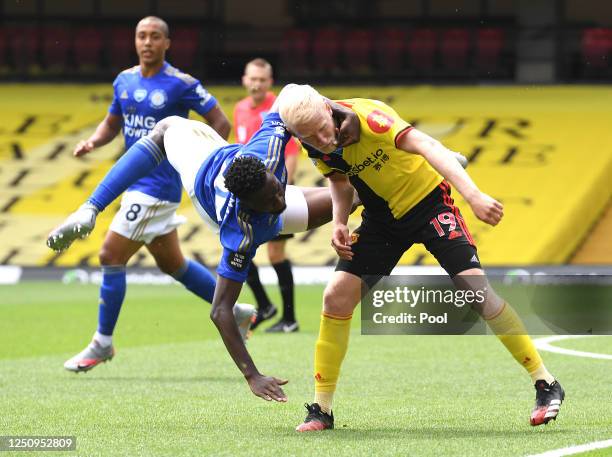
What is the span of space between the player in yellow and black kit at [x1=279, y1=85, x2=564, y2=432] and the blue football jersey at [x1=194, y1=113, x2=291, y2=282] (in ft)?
0.63

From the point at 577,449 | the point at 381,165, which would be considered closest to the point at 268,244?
the point at 381,165

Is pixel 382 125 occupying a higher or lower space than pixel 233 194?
higher

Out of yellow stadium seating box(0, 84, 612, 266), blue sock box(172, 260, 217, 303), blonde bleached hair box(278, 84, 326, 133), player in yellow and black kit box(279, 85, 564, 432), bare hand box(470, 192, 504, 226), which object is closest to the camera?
bare hand box(470, 192, 504, 226)

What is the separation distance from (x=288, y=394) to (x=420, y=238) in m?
Answer: 1.84

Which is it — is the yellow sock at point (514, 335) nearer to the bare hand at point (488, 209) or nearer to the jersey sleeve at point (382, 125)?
the bare hand at point (488, 209)

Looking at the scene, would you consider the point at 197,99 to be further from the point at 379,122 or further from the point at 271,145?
the point at 379,122

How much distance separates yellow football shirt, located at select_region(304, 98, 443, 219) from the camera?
226 inches

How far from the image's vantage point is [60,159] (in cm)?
2314

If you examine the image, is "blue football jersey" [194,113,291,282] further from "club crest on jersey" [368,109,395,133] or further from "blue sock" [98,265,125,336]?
"blue sock" [98,265,125,336]

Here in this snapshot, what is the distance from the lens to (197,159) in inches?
260

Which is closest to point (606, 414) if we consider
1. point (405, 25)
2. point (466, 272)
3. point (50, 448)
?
point (466, 272)

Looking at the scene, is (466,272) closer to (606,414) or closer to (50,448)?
(606,414)

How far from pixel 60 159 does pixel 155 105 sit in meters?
14.8

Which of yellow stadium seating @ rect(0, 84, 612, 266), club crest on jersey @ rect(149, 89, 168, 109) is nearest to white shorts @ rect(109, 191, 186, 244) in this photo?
club crest on jersey @ rect(149, 89, 168, 109)
